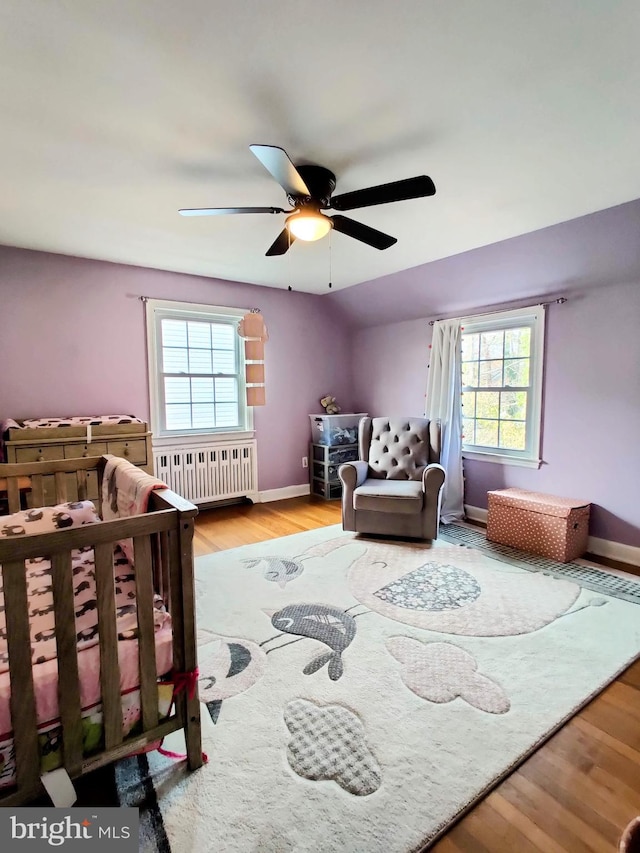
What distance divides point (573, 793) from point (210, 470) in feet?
11.8

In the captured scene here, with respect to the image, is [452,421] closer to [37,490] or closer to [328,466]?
[328,466]

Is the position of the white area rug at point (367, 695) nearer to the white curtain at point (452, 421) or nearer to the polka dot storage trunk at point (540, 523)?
the polka dot storage trunk at point (540, 523)

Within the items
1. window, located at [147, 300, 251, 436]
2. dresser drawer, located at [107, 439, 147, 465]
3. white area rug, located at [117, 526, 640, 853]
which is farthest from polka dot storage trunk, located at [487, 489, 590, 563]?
dresser drawer, located at [107, 439, 147, 465]

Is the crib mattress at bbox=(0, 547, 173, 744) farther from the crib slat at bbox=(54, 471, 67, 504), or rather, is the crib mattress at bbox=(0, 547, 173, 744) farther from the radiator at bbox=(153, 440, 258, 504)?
the radiator at bbox=(153, 440, 258, 504)

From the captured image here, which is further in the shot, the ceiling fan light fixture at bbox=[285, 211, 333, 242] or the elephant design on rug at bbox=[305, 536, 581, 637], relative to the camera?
the elephant design on rug at bbox=[305, 536, 581, 637]

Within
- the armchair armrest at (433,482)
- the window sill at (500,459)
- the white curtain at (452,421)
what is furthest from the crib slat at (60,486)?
the window sill at (500,459)

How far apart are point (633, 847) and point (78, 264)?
4351 millimetres

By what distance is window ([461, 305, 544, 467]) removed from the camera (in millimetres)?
3549

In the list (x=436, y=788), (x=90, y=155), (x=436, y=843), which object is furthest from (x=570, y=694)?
(x=90, y=155)

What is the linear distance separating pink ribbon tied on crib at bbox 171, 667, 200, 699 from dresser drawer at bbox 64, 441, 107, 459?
Result: 234 centimetres

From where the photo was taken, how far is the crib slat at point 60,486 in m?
2.08

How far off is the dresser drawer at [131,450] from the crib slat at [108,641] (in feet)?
7.59

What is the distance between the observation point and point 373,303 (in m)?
4.62

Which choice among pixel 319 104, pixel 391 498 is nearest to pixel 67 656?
pixel 319 104
